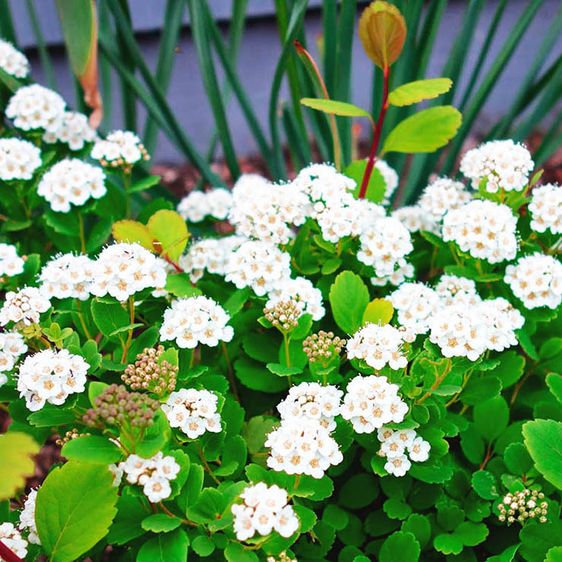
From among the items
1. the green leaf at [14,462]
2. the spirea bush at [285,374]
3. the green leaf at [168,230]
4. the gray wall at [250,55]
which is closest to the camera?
the green leaf at [14,462]

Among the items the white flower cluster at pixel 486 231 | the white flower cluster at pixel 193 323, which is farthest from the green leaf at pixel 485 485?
the white flower cluster at pixel 193 323

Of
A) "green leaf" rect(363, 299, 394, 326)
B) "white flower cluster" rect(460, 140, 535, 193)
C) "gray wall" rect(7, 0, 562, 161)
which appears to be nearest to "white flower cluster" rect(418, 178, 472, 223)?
"white flower cluster" rect(460, 140, 535, 193)

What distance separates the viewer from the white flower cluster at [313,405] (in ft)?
3.41

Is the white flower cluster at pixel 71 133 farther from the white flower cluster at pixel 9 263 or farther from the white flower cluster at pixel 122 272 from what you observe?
the white flower cluster at pixel 122 272

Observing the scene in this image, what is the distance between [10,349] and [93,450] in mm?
274

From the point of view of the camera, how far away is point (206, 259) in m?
1.42

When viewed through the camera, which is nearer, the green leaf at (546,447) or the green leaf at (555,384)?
the green leaf at (546,447)

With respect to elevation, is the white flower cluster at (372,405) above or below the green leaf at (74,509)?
above

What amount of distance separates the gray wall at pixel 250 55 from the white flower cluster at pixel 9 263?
1.55 meters

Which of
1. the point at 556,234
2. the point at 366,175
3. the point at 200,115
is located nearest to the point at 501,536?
the point at 556,234

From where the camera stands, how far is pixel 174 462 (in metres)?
0.98

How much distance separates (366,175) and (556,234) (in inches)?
14.0

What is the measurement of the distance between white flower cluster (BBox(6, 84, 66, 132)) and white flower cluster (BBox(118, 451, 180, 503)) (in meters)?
0.82

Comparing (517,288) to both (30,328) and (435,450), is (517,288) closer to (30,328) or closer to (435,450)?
(435,450)
